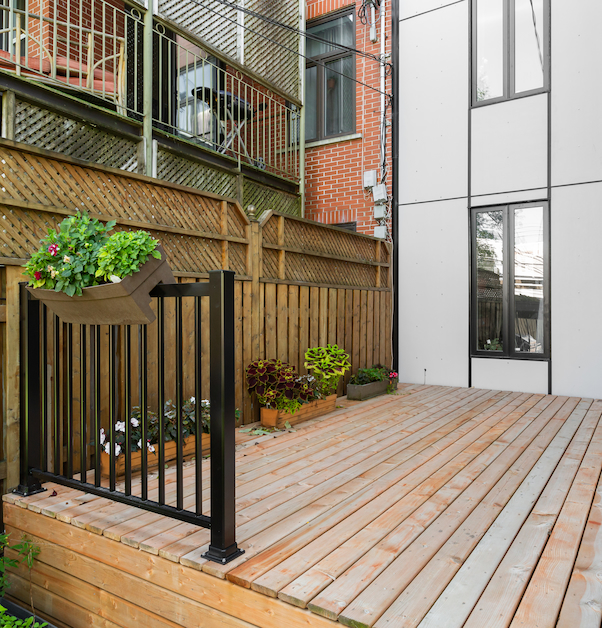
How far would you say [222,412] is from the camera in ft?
6.18

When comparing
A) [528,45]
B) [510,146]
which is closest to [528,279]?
[510,146]

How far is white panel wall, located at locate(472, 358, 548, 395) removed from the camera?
234 inches

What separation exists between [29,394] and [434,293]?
5135 millimetres

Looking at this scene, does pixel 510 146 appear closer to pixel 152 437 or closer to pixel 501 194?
pixel 501 194

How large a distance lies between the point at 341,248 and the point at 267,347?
1.79 m

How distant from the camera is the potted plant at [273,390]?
165 inches

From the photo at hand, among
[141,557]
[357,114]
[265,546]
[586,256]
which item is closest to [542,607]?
[265,546]

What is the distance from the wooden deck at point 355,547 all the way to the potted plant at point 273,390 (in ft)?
2.26

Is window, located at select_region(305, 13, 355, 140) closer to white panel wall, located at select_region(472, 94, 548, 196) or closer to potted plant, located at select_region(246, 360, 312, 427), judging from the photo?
white panel wall, located at select_region(472, 94, 548, 196)

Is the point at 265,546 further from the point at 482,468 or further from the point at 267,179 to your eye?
the point at 267,179

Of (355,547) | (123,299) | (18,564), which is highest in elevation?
(123,299)

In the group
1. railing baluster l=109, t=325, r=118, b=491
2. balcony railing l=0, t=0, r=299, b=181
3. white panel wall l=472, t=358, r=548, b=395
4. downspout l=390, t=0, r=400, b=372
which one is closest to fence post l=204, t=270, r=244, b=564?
railing baluster l=109, t=325, r=118, b=491

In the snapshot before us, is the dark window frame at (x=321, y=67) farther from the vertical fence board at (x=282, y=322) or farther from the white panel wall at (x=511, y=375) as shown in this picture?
the white panel wall at (x=511, y=375)

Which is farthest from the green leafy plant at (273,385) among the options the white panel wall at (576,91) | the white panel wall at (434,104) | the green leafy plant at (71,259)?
the white panel wall at (576,91)
